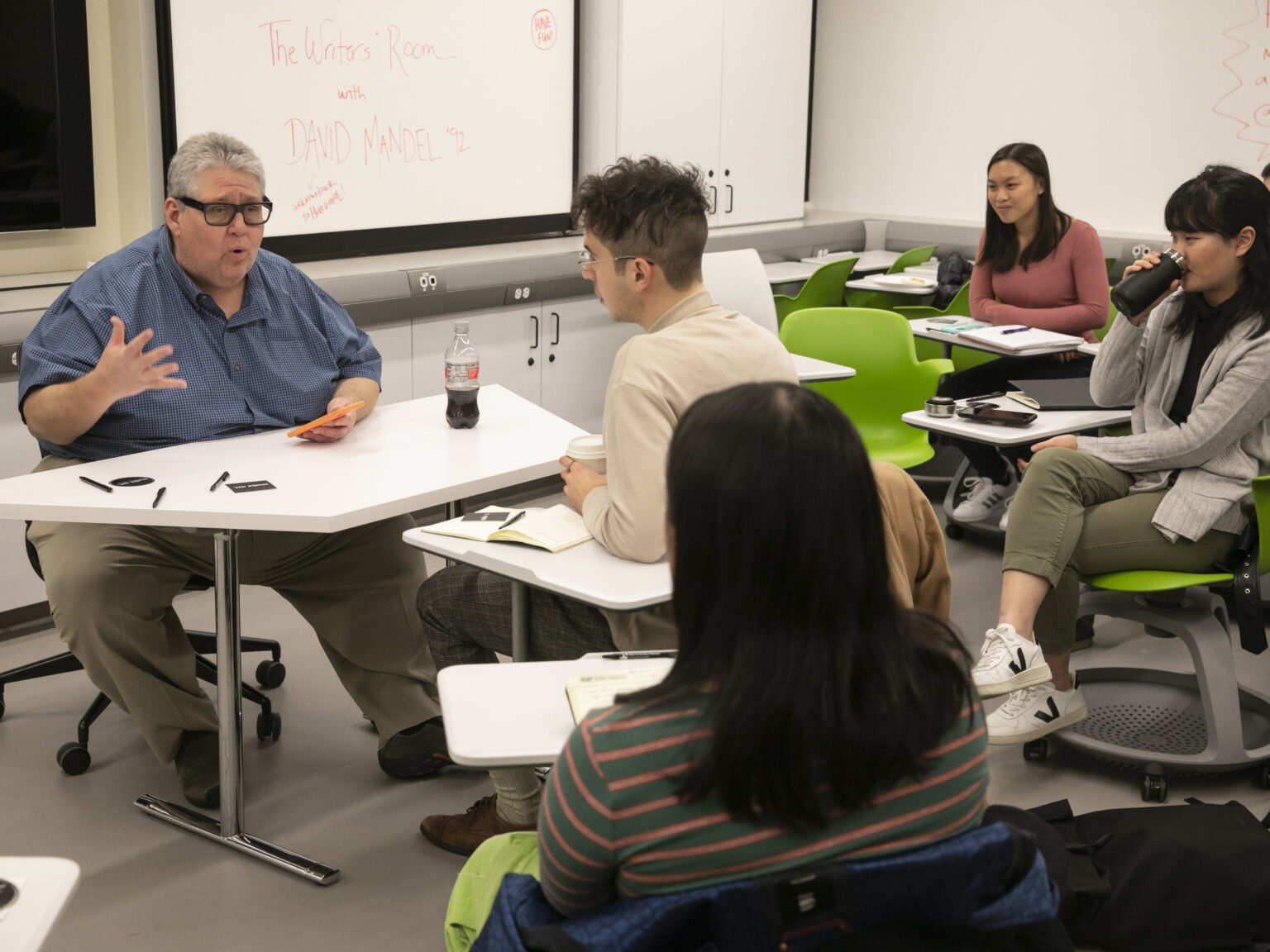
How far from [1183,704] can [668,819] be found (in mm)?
2534

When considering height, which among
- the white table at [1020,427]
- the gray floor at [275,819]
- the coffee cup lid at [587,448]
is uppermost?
the coffee cup lid at [587,448]

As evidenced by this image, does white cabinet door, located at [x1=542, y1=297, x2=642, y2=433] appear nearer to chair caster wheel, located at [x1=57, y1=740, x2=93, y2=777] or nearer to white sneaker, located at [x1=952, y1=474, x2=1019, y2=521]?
white sneaker, located at [x1=952, y1=474, x2=1019, y2=521]

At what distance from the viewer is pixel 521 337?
484cm

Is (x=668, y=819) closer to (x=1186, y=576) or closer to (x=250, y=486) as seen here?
(x=250, y=486)

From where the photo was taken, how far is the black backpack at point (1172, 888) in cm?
222

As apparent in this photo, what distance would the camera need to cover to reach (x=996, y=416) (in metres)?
3.34

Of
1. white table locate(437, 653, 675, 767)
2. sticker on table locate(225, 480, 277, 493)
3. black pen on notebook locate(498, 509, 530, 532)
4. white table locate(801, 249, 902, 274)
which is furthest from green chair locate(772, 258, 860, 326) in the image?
white table locate(437, 653, 675, 767)

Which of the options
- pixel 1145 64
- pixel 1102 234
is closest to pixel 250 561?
pixel 1102 234

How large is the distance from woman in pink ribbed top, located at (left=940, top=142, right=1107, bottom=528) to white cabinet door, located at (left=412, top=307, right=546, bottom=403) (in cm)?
157

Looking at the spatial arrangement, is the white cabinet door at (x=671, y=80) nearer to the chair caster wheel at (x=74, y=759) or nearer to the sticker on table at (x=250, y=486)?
the sticker on table at (x=250, y=486)

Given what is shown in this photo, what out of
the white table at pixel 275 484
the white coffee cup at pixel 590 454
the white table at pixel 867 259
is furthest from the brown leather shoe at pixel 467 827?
the white table at pixel 867 259

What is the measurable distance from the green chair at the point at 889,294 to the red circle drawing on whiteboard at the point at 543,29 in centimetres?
171

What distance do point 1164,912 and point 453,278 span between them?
3.10 metres

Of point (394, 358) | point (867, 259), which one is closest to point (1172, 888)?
point (394, 358)
